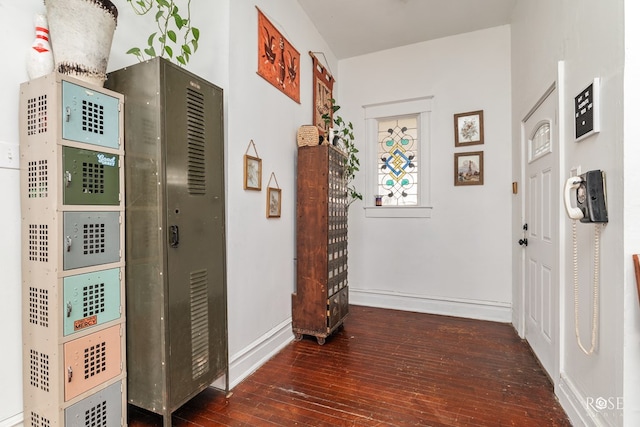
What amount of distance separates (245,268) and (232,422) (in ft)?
3.26

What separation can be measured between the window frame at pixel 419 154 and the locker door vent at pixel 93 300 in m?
3.17

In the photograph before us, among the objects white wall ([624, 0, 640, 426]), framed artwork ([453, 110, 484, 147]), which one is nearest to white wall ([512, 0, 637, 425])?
white wall ([624, 0, 640, 426])

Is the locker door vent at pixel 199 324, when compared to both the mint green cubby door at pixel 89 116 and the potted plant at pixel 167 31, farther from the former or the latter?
the potted plant at pixel 167 31

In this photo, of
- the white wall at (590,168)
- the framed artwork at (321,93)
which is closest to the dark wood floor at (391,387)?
the white wall at (590,168)

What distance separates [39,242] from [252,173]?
53.5 inches

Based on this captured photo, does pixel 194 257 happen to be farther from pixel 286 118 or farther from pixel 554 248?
pixel 554 248

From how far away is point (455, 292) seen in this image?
3.69m

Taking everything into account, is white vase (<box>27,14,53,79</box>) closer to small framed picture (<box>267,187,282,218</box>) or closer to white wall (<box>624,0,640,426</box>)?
small framed picture (<box>267,187,282,218</box>)

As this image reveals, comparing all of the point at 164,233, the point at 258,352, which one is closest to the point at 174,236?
the point at 164,233

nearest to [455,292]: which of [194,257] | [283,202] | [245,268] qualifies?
[283,202]

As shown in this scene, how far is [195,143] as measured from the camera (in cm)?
179

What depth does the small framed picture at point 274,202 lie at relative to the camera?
8.72 ft

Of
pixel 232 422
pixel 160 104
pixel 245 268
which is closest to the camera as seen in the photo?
pixel 160 104

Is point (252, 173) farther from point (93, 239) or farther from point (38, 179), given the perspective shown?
point (38, 179)
